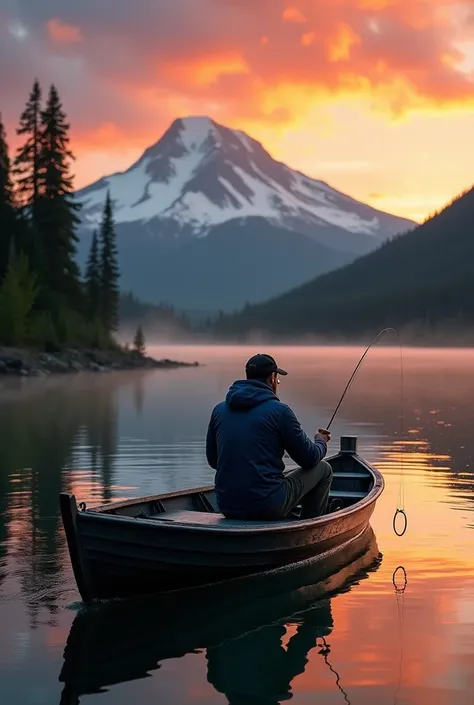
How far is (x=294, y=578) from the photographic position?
12.3 meters

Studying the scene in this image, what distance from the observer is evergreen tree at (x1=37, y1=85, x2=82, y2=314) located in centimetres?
8456

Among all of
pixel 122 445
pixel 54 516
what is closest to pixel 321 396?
pixel 122 445

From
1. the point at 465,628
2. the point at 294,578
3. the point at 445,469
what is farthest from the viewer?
the point at 445,469

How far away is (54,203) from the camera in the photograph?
8550cm

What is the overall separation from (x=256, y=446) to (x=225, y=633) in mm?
2081

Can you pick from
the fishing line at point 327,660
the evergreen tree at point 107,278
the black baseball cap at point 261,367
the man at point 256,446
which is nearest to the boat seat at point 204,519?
the man at point 256,446

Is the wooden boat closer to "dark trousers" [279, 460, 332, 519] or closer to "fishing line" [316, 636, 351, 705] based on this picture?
"dark trousers" [279, 460, 332, 519]

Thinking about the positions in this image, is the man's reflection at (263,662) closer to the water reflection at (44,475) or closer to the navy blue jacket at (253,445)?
the navy blue jacket at (253,445)

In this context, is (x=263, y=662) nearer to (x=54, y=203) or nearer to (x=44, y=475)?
(x=44, y=475)

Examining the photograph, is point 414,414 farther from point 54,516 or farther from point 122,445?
point 54,516

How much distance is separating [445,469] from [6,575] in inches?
487

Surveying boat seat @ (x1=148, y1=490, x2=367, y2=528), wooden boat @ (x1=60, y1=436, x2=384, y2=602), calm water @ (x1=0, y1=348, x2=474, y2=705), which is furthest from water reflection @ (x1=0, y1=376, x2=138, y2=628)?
boat seat @ (x1=148, y1=490, x2=367, y2=528)

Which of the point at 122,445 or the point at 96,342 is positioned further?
the point at 96,342

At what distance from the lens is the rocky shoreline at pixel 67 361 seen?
69.2 meters
